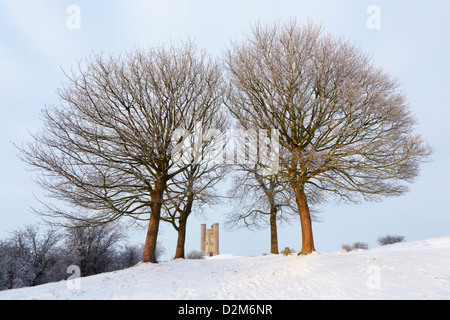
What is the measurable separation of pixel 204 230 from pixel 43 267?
24.4 m

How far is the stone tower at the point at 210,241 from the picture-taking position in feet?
124

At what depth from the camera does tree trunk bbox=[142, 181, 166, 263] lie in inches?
441

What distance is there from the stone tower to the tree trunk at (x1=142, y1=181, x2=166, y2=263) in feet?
90.7

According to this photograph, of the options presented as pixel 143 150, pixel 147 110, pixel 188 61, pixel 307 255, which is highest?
pixel 188 61

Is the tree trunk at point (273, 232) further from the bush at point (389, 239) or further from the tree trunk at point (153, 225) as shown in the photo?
the bush at point (389, 239)

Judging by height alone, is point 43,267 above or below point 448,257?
below

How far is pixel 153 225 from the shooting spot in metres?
11.4

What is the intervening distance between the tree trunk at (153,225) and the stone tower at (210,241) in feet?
90.7

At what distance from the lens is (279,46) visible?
39.1 feet

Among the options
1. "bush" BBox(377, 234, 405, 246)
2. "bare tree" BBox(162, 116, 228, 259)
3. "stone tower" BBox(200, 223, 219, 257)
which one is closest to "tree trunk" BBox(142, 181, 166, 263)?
"bare tree" BBox(162, 116, 228, 259)

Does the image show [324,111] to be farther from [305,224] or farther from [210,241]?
[210,241]

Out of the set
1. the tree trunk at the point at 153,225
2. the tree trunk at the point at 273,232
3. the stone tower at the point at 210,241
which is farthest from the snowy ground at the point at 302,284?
the stone tower at the point at 210,241
